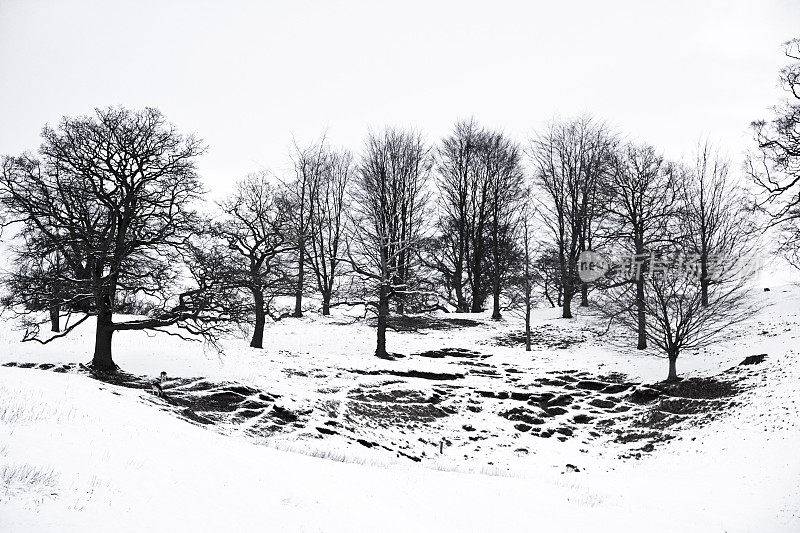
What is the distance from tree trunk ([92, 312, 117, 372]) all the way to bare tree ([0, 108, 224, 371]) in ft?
0.10

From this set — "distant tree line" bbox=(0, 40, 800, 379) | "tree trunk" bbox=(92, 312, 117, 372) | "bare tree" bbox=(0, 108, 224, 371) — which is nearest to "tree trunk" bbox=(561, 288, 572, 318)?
"distant tree line" bbox=(0, 40, 800, 379)

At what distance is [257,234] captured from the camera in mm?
25141

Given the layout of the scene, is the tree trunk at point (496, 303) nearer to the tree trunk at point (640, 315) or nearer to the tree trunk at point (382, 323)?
the tree trunk at point (640, 315)

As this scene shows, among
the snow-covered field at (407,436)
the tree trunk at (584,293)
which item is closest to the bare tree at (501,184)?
the tree trunk at (584,293)

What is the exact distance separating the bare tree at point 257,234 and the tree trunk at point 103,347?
6915mm

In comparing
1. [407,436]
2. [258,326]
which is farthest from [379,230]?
[407,436]

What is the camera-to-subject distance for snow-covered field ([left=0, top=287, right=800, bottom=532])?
5.80 meters

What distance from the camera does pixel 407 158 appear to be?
41.0m

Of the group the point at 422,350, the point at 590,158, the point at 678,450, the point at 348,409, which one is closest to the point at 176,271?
the point at 348,409

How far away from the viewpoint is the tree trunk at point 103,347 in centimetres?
1677

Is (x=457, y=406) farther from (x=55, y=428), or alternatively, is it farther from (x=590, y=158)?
(x=590, y=158)

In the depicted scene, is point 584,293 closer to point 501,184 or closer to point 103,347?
point 501,184

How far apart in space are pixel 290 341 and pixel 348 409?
1093 centimetres

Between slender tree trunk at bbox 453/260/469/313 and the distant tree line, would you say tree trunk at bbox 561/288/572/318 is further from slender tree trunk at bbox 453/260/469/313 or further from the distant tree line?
slender tree trunk at bbox 453/260/469/313
